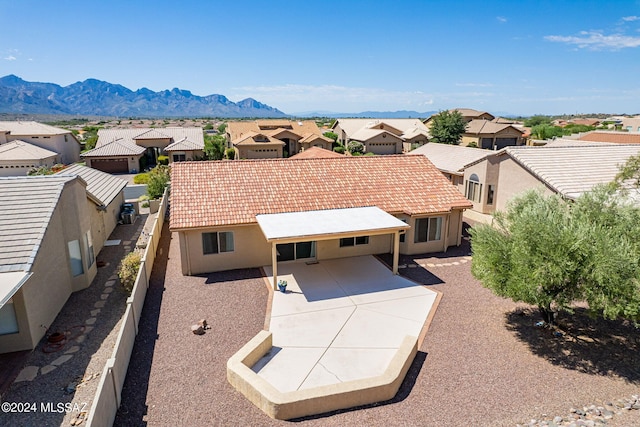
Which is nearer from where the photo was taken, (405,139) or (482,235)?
(482,235)

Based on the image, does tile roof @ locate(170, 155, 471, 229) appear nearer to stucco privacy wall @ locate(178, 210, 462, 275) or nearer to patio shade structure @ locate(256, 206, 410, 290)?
stucco privacy wall @ locate(178, 210, 462, 275)

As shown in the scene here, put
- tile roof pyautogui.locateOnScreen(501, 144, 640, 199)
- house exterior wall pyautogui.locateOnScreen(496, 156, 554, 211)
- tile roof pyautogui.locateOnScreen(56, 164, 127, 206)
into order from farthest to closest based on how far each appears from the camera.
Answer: house exterior wall pyautogui.locateOnScreen(496, 156, 554, 211) → tile roof pyautogui.locateOnScreen(56, 164, 127, 206) → tile roof pyautogui.locateOnScreen(501, 144, 640, 199)

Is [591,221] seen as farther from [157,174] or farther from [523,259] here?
[157,174]

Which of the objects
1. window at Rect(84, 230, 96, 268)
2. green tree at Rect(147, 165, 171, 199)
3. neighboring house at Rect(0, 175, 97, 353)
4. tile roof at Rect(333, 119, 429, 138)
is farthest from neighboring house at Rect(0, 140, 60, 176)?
tile roof at Rect(333, 119, 429, 138)

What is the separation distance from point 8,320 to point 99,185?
13224mm

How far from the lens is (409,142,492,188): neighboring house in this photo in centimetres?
3272

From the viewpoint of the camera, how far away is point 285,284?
54.4 feet

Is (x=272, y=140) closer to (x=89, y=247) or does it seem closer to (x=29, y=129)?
Answer: (x=29, y=129)

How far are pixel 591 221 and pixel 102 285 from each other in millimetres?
19667

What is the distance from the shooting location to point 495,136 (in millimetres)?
63375

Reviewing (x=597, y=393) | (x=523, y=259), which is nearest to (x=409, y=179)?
(x=523, y=259)

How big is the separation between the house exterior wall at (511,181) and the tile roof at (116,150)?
41.2m

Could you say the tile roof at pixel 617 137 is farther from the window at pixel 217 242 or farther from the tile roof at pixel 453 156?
the window at pixel 217 242

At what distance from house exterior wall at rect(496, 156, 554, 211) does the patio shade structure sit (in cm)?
978
